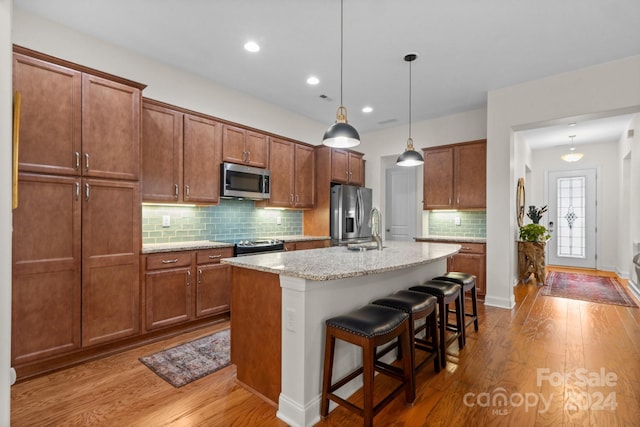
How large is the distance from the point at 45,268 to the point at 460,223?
534 cm

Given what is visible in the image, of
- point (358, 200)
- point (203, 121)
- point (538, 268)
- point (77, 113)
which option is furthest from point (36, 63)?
point (538, 268)

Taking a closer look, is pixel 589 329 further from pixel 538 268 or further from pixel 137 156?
pixel 137 156

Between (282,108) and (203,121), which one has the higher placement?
(282,108)

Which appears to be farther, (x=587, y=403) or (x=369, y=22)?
(x=369, y=22)

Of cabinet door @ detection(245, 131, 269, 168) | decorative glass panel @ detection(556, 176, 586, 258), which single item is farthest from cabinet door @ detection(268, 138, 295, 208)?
decorative glass panel @ detection(556, 176, 586, 258)

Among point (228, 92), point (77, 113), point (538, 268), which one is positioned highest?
point (228, 92)

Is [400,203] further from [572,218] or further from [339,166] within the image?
[572,218]

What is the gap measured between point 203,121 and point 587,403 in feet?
14.0

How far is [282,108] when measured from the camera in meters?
4.97

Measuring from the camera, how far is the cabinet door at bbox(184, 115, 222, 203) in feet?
11.6

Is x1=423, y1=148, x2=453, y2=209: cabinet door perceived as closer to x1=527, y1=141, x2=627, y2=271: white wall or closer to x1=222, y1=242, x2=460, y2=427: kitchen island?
x1=222, y1=242, x2=460, y2=427: kitchen island

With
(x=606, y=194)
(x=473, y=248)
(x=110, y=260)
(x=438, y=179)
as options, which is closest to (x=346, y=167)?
(x=438, y=179)

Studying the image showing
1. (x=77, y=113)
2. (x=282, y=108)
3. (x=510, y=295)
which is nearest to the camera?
(x=77, y=113)

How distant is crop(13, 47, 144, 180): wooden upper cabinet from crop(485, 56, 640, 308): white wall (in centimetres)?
434
